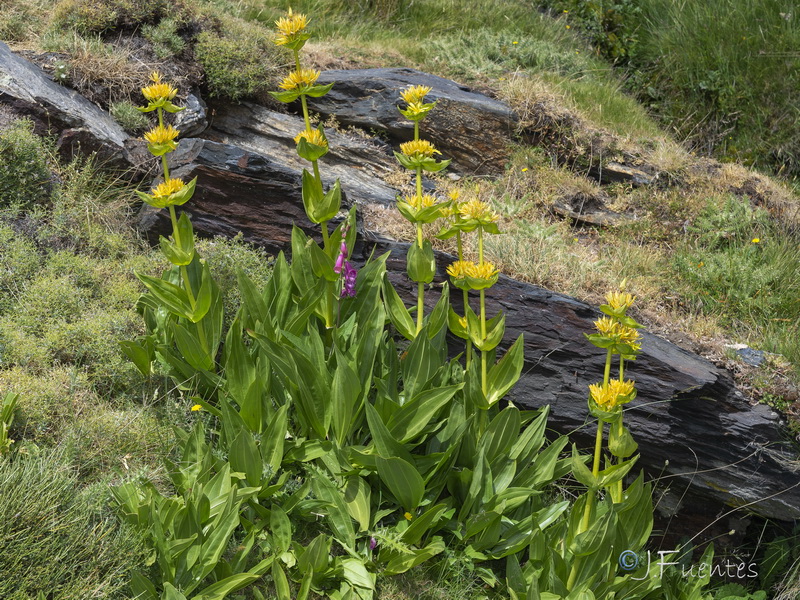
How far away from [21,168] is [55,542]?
10.3ft

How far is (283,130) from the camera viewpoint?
246 inches

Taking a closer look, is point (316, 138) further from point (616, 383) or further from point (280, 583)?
point (280, 583)

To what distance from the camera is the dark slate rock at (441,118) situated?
673cm

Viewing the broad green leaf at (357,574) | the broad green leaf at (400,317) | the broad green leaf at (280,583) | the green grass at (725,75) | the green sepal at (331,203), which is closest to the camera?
the broad green leaf at (280,583)

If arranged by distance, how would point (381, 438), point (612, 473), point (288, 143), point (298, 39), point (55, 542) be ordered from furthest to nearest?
1. point (288, 143)
2. point (298, 39)
3. point (381, 438)
4. point (612, 473)
5. point (55, 542)

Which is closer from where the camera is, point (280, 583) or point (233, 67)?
point (280, 583)

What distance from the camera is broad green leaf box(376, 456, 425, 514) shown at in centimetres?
308

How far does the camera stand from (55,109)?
525cm

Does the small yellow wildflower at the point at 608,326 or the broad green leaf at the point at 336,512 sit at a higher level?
the small yellow wildflower at the point at 608,326

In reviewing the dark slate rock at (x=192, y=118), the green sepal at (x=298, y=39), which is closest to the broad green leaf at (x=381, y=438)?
the green sepal at (x=298, y=39)

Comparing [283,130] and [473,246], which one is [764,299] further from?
[283,130]

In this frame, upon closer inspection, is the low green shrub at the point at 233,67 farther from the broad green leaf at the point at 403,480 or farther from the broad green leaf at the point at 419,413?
the broad green leaf at the point at 403,480

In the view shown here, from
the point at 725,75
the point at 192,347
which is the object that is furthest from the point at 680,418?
the point at 725,75

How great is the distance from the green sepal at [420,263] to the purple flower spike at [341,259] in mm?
453
